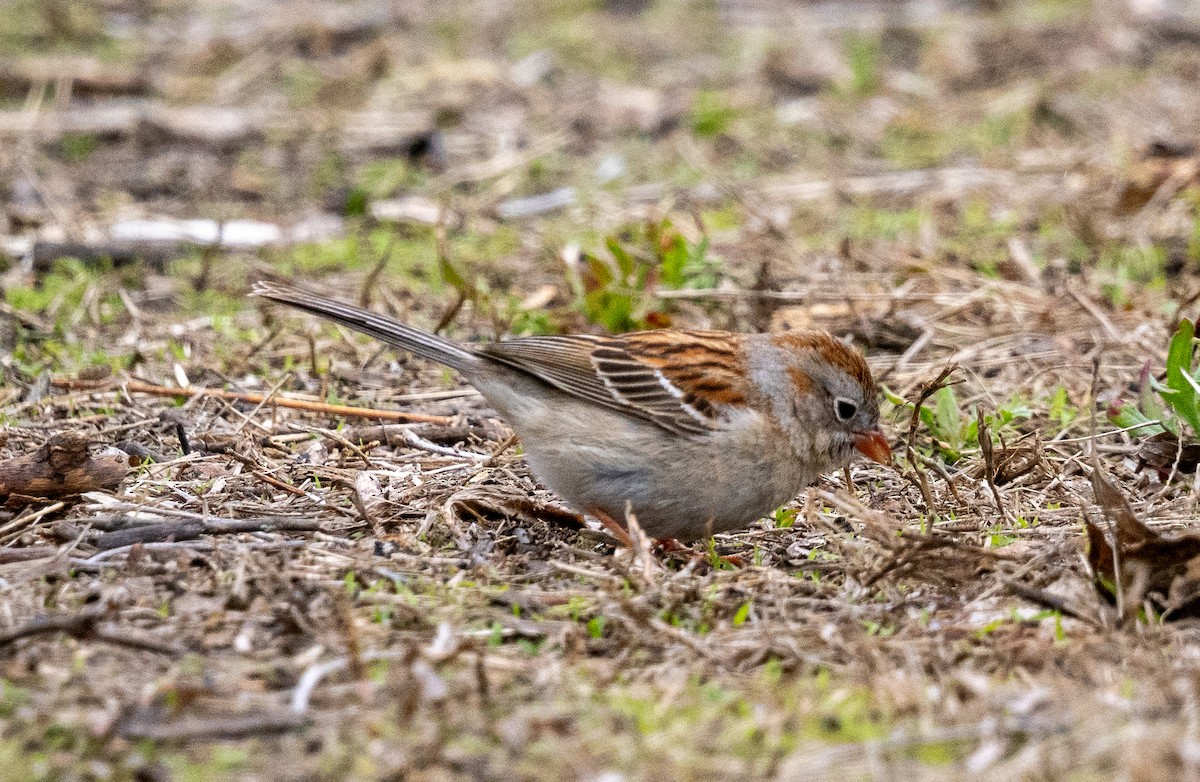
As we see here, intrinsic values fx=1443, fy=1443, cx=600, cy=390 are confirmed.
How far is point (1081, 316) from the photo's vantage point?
6613 millimetres

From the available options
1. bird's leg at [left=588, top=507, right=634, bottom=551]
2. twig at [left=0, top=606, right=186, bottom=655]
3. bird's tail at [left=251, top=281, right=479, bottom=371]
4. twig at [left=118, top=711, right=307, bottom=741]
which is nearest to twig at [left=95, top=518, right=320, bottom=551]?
twig at [left=0, top=606, right=186, bottom=655]

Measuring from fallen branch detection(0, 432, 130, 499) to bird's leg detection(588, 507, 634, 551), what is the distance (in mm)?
1574

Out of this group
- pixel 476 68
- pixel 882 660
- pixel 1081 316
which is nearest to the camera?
pixel 882 660

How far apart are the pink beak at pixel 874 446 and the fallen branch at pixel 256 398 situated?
1.70 meters

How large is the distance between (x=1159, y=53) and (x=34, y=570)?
10.2 m

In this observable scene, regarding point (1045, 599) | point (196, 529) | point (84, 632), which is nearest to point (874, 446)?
point (1045, 599)

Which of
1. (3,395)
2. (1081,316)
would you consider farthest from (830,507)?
(3,395)

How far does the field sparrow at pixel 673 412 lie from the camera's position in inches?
180

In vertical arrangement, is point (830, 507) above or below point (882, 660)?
below

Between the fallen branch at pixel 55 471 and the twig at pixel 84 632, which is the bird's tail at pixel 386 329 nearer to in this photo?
the fallen branch at pixel 55 471

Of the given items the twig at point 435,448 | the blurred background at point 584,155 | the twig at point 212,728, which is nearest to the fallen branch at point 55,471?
the twig at point 435,448

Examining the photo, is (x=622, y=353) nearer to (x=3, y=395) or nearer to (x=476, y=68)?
(x=3, y=395)

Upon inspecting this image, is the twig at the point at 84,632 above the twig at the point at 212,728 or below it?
above

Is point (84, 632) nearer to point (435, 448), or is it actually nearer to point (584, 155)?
point (435, 448)
